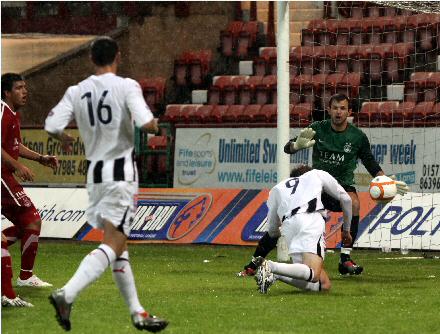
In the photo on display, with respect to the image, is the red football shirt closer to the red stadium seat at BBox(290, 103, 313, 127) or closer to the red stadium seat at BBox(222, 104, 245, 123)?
the red stadium seat at BBox(290, 103, 313, 127)

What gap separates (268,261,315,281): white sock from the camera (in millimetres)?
9510

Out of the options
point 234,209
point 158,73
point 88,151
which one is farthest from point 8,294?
point 158,73

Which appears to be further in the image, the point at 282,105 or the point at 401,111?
the point at 401,111

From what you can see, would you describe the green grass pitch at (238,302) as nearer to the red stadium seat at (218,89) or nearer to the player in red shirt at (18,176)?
the player in red shirt at (18,176)

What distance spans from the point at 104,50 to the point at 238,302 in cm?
272

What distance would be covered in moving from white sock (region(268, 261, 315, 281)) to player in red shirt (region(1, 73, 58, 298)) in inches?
80.7

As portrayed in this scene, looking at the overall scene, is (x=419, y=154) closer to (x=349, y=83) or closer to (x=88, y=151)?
(x=349, y=83)

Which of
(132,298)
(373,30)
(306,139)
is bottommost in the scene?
(132,298)

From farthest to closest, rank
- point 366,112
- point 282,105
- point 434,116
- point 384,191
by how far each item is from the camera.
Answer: point 366,112 → point 434,116 → point 282,105 → point 384,191

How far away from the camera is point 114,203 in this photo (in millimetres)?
7285

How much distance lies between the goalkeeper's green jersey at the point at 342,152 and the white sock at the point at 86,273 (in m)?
5.25

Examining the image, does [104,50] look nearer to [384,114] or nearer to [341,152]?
[341,152]

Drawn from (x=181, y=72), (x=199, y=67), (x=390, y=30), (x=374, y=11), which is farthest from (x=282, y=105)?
(x=181, y=72)

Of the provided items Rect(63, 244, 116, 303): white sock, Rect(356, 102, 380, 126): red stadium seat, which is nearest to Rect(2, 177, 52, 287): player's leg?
Rect(63, 244, 116, 303): white sock
